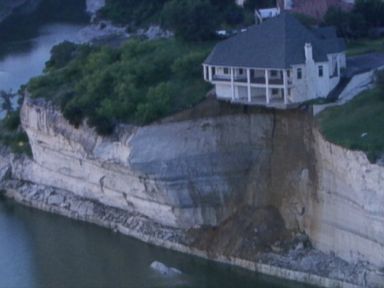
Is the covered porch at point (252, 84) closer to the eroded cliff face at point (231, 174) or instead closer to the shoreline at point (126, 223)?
the eroded cliff face at point (231, 174)

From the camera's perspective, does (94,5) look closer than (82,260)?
No

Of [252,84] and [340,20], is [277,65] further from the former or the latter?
[340,20]

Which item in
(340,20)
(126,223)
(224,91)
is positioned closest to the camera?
(224,91)

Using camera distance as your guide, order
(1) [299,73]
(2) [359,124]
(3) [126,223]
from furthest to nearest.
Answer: (3) [126,223]
(1) [299,73]
(2) [359,124]

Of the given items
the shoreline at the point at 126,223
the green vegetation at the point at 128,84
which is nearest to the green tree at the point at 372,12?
the green vegetation at the point at 128,84

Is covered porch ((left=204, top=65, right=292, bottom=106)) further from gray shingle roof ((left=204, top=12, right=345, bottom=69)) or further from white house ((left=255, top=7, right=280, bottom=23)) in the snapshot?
white house ((left=255, top=7, right=280, bottom=23))

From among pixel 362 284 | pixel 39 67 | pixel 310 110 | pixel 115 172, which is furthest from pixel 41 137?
pixel 39 67

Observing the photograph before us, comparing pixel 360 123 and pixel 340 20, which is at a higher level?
pixel 360 123

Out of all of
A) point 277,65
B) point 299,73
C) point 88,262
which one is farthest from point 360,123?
point 88,262

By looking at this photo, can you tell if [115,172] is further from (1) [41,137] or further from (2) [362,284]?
(2) [362,284]
